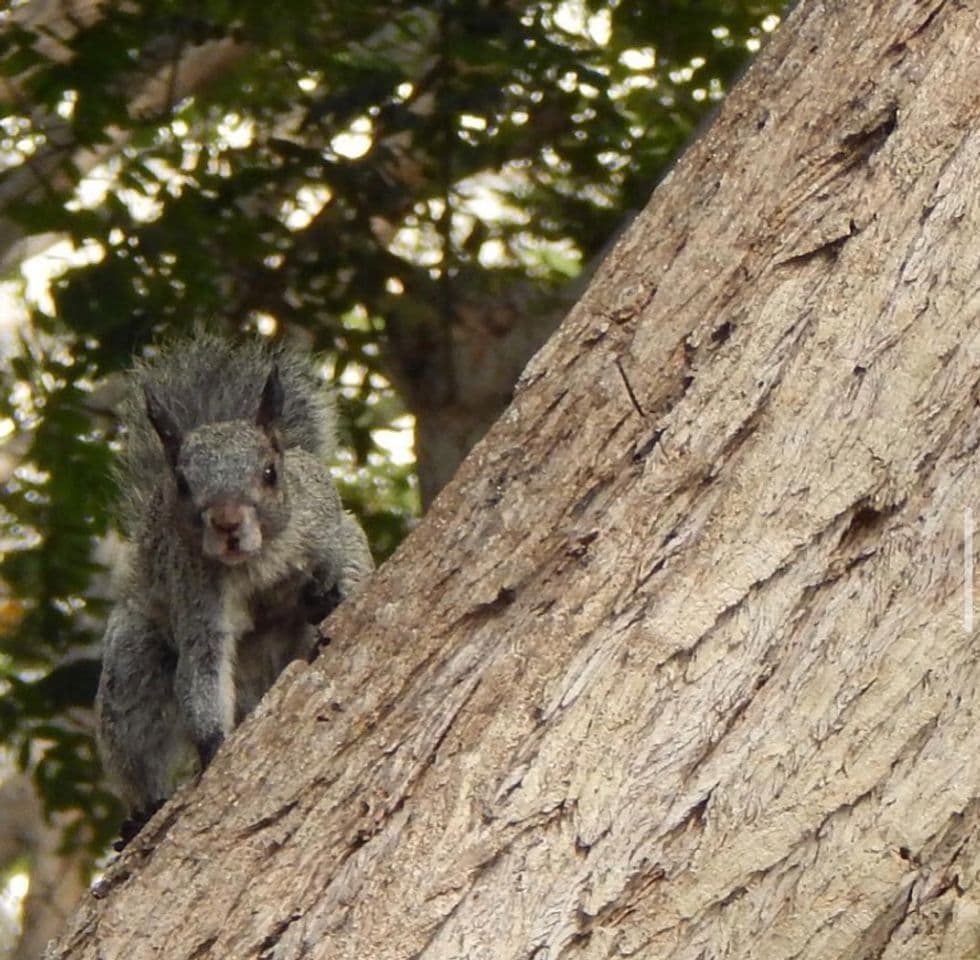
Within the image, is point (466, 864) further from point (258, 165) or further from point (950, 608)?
point (258, 165)

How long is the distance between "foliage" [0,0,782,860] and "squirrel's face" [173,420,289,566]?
78 cm

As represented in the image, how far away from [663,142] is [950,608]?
2698mm

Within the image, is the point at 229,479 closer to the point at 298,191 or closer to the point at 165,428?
the point at 165,428

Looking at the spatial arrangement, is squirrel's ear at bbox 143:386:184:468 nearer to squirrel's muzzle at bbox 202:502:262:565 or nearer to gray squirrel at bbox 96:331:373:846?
gray squirrel at bbox 96:331:373:846

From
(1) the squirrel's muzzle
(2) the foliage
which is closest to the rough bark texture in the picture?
(1) the squirrel's muzzle

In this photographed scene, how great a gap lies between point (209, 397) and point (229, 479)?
0.44m

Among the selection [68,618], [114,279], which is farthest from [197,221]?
[68,618]

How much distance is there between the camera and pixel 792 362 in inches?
96.7

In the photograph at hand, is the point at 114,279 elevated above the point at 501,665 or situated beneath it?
elevated above

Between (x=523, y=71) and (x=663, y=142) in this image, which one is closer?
(x=523, y=71)

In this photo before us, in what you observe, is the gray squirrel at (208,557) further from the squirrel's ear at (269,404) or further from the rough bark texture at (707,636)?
the rough bark texture at (707,636)

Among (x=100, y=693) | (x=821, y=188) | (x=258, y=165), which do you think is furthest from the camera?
(x=258, y=165)

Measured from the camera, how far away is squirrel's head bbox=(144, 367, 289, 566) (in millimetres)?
3299

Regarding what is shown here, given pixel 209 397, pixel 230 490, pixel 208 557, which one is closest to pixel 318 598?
pixel 208 557
